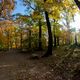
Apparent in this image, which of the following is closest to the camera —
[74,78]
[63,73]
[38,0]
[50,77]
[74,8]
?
[74,78]

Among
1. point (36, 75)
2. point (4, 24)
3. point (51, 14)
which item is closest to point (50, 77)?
point (36, 75)

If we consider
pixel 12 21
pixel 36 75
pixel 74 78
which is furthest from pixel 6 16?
pixel 74 78

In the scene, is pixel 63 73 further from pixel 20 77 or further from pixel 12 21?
pixel 12 21

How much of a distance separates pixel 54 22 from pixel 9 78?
21.9 m

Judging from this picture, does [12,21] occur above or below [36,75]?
above

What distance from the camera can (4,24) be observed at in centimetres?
2291

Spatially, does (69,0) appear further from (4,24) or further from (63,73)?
(4,24)

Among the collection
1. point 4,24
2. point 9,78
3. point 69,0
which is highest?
point 69,0

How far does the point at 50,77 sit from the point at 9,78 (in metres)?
2.12

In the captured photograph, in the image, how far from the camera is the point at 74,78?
8875mm

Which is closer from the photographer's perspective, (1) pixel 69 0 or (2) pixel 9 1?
(1) pixel 69 0

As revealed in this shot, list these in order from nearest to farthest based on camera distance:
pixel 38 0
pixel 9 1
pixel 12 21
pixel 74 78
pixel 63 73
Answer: pixel 74 78 < pixel 63 73 < pixel 38 0 < pixel 9 1 < pixel 12 21

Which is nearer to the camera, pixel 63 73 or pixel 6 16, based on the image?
pixel 63 73

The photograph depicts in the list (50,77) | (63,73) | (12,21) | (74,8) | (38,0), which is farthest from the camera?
(12,21)
